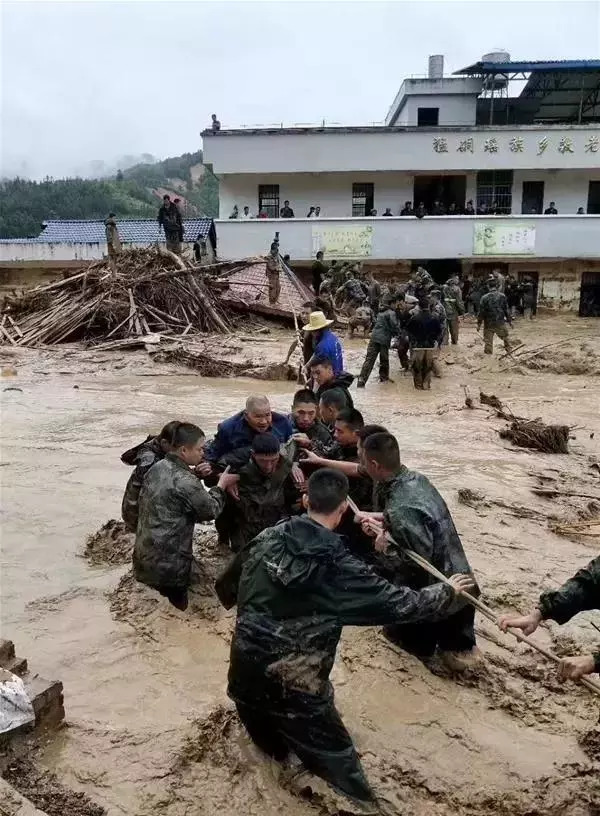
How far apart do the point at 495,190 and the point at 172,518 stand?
24580 mm

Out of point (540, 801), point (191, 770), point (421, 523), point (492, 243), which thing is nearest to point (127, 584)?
point (191, 770)

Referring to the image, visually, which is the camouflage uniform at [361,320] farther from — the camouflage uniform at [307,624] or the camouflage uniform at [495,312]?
the camouflage uniform at [307,624]

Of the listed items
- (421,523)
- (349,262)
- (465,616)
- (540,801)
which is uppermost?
(349,262)

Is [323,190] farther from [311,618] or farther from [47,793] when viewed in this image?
[47,793]

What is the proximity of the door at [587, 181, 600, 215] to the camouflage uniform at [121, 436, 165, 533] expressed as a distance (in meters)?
25.3

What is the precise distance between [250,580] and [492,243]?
2344 cm

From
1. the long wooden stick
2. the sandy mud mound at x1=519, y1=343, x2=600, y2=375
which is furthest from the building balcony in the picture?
the long wooden stick

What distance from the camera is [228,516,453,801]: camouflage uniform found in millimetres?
2771

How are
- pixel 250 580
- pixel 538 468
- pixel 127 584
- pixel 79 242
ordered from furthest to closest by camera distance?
pixel 79 242 → pixel 538 468 → pixel 127 584 → pixel 250 580

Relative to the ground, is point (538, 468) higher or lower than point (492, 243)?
lower

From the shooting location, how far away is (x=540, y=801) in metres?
2.96

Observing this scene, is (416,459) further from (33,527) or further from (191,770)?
(191,770)

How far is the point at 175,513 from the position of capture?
4.35m

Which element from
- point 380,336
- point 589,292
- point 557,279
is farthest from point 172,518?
point 589,292
